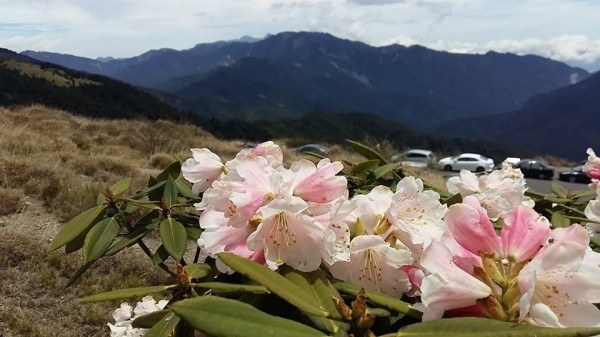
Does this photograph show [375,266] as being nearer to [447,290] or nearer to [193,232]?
[447,290]

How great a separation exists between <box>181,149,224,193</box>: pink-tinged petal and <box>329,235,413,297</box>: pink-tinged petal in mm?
348

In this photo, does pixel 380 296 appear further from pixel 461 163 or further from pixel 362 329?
pixel 461 163

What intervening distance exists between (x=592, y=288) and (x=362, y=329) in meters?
0.26

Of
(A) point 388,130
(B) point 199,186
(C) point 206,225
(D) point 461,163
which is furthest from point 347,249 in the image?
(A) point 388,130

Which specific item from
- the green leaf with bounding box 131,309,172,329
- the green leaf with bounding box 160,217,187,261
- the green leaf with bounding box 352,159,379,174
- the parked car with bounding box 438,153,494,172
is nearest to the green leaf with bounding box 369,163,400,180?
the green leaf with bounding box 352,159,379,174

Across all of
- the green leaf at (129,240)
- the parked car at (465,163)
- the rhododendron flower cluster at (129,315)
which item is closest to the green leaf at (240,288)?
the green leaf at (129,240)

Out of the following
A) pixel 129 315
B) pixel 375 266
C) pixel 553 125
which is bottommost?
pixel 553 125

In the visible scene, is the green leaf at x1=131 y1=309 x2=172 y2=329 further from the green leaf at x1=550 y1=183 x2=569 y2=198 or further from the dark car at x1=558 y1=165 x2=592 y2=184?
the dark car at x1=558 y1=165 x2=592 y2=184

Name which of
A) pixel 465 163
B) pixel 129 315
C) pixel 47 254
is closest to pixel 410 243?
pixel 129 315

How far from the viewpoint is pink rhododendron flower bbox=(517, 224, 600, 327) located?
588 millimetres

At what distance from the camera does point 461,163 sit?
95.1 ft

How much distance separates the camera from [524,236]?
→ 65cm

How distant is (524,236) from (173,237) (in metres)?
0.57

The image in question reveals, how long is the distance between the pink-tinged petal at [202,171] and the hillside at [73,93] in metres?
33.7
